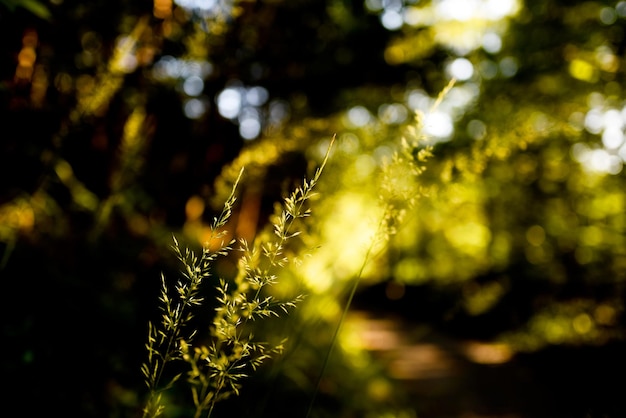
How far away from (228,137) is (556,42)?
14.2 ft

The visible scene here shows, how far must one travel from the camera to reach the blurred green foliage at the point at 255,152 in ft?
6.26

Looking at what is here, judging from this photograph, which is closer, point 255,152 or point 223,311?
point 223,311

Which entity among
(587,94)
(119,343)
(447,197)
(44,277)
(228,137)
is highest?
(587,94)

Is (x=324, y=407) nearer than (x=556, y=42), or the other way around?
(x=324, y=407)

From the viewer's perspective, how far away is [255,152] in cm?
181

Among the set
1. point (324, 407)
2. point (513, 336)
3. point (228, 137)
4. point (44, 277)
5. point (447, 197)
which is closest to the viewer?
point (447, 197)

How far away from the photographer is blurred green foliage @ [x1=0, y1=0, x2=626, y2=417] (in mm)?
1908

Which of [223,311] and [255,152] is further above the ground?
[255,152]

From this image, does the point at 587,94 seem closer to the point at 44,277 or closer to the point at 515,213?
the point at 515,213

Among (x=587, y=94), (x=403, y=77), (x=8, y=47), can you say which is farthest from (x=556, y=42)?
(x=8, y=47)

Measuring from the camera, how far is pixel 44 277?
7.51 ft

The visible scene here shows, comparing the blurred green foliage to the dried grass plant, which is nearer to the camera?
the dried grass plant

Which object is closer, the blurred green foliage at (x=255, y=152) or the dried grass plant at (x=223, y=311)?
the dried grass plant at (x=223, y=311)

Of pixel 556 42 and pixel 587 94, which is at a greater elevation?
pixel 587 94
